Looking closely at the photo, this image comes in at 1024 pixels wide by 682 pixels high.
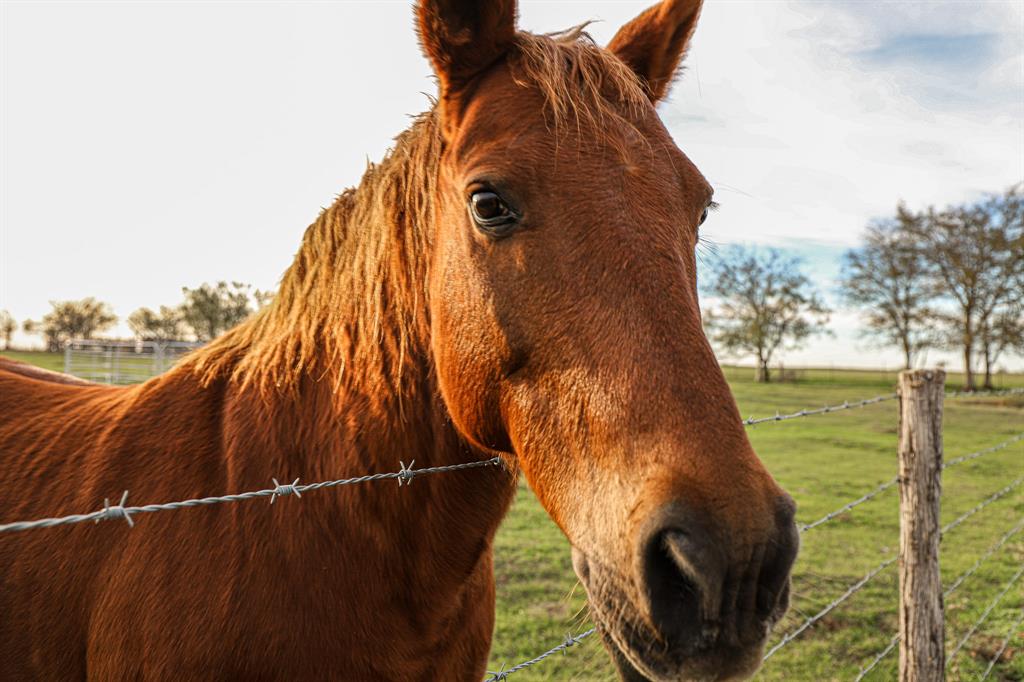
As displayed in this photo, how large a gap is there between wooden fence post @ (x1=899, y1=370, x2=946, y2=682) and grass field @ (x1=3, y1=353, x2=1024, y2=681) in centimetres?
67

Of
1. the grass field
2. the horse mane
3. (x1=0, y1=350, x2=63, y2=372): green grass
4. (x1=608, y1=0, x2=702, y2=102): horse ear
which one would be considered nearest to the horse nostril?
the grass field

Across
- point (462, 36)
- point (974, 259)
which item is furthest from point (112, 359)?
point (974, 259)

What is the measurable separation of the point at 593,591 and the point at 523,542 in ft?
23.8

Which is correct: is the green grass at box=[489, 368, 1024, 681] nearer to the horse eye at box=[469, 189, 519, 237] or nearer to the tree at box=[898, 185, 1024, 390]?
the horse eye at box=[469, 189, 519, 237]

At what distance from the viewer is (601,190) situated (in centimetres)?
161

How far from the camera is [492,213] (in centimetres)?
170

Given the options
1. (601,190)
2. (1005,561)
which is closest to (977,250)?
(1005,561)

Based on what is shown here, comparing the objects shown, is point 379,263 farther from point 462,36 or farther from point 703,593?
point 703,593

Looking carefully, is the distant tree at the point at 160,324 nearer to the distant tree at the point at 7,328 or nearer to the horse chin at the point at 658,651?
the distant tree at the point at 7,328

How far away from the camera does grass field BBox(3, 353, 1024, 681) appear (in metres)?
5.14

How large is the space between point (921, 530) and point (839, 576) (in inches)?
177

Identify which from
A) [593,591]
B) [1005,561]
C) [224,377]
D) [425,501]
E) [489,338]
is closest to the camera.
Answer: [593,591]

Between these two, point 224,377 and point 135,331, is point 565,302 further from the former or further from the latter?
point 135,331

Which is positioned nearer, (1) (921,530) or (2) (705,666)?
(2) (705,666)
